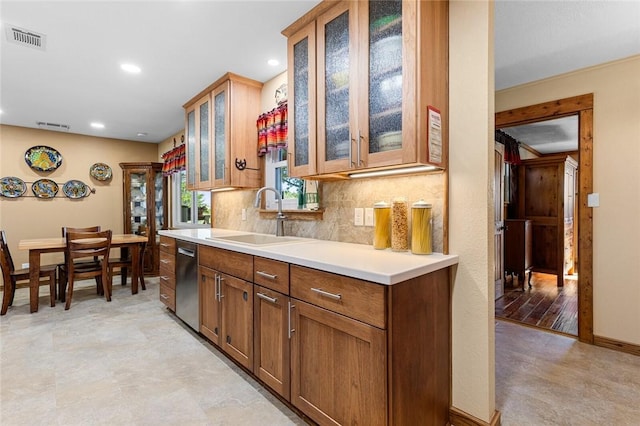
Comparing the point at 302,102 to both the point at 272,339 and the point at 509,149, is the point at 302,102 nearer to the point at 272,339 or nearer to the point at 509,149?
the point at 272,339

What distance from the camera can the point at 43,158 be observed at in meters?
4.95

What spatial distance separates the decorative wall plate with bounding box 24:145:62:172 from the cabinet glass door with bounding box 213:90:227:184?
3.65m

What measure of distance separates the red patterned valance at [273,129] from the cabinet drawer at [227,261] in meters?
1.08

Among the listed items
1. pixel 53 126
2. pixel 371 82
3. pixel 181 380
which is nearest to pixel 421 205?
pixel 371 82

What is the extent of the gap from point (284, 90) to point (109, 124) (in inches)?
132

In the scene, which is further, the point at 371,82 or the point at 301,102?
the point at 301,102

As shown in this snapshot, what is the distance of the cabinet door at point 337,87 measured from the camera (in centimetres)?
178

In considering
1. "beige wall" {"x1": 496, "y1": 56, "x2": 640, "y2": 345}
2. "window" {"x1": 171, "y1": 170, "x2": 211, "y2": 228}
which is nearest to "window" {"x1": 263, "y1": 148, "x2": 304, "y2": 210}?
"window" {"x1": 171, "y1": 170, "x2": 211, "y2": 228}

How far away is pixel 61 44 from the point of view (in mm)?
2418

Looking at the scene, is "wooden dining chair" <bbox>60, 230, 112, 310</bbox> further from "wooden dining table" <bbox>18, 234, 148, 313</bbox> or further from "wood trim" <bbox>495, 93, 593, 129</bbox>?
"wood trim" <bbox>495, 93, 593, 129</bbox>

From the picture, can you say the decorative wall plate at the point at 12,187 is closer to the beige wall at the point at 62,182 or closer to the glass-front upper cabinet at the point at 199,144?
the beige wall at the point at 62,182

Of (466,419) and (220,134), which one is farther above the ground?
(220,134)

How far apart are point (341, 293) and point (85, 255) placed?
12.1ft

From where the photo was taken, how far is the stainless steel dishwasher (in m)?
2.69
